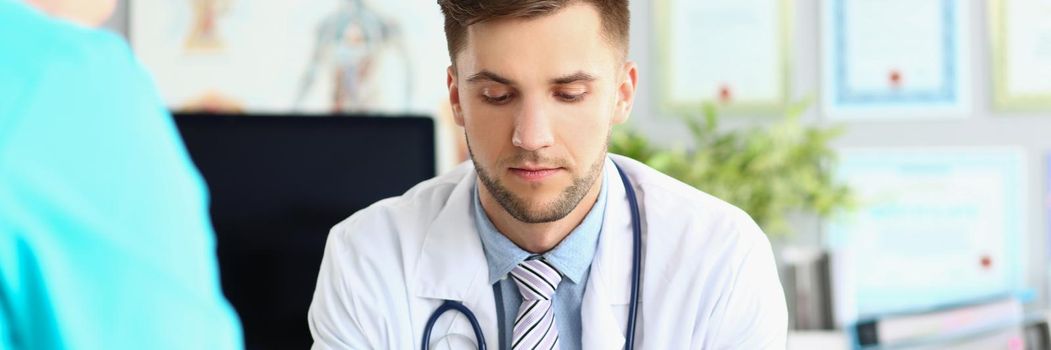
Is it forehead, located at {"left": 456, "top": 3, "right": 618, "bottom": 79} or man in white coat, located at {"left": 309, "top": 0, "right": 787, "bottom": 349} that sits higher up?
forehead, located at {"left": 456, "top": 3, "right": 618, "bottom": 79}

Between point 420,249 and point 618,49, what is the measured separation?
340 mm

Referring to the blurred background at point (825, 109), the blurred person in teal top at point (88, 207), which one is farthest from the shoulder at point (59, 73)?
the blurred background at point (825, 109)

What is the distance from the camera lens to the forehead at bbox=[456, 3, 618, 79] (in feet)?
3.78

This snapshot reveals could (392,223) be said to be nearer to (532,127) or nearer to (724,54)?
(532,127)

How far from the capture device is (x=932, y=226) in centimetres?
246

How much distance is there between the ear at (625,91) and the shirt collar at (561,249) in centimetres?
10

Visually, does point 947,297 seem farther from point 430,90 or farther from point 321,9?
point 321,9

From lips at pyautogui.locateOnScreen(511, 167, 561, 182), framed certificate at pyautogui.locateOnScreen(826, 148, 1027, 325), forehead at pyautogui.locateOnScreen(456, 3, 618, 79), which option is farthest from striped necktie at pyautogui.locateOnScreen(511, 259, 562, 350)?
framed certificate at pyautogui.locateOnScreen(826, 148, 1027, 325)

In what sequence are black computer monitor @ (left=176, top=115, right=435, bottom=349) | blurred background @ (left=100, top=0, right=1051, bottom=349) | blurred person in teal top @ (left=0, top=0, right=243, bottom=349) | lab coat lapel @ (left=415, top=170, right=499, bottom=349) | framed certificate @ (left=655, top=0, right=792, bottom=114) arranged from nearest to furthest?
blurred person in teal top @ (left=0, top=0, right=243, bottom=349)
lab coat lapel @ (left=415, top=170, right=499, bottom=349)
black computer monitor @ (left=176, top=115, right=435, bottom=349)
blurred background @ (left=100, top=0, right=1051, bottom=349)
framed certificate @ (left=655, top=0, right=792, bottom=114)

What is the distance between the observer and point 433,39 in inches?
104

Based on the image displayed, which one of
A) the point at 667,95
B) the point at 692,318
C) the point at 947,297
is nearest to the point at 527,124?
the point at 692,318

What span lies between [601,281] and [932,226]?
4.85 feet

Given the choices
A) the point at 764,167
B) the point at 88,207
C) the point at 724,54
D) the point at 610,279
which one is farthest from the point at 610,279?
the point at 724,54

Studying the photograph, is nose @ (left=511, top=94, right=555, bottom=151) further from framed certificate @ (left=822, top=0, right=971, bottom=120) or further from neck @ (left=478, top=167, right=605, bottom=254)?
framed certificate @ (left=822, top=0, right=971, bottom=120)
